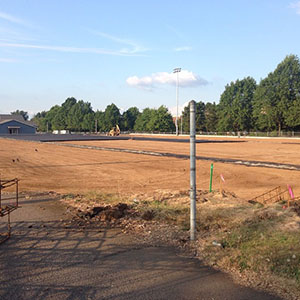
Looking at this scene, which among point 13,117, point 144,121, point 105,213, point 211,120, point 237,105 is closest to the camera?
point 105,213

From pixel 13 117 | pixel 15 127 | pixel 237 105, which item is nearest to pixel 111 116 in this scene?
pixel 15 127

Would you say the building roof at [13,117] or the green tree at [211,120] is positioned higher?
the building roof at [13,117]

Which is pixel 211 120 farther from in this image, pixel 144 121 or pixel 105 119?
pixel 105 119

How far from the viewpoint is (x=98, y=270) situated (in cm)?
510

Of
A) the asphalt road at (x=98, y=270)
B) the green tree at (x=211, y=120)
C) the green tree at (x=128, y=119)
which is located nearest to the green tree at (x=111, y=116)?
the green tree at (x=128, y=119)

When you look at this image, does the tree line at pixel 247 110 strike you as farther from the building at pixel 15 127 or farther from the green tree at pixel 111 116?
the building at pixel 15 127

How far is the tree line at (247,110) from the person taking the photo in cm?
7550

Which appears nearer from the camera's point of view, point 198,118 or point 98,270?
point 98,270

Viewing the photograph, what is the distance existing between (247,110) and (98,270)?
287 ft

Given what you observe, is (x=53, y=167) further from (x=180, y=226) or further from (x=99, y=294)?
(x=99, y=294)

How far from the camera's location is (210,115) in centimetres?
10069

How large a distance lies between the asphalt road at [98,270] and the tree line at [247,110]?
72.2 meters

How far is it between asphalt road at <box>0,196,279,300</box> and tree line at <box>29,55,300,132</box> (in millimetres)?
72162

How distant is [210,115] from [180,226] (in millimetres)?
96088
